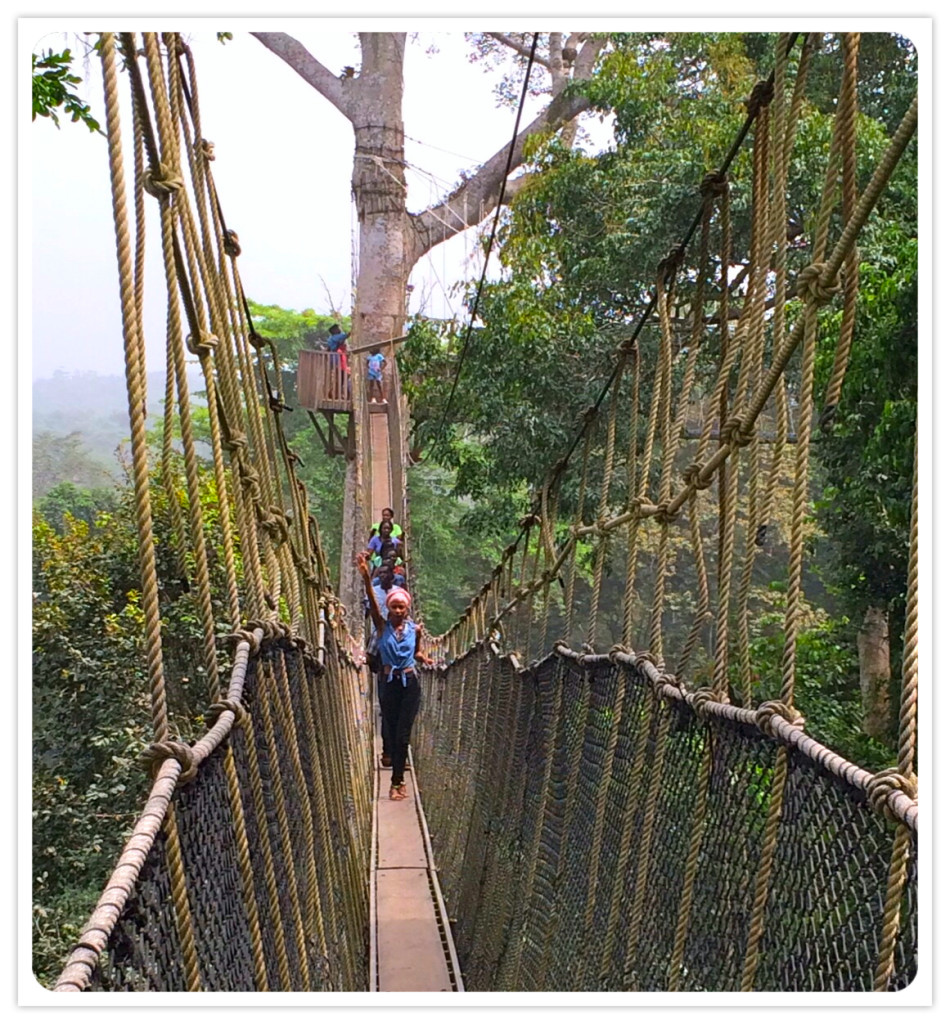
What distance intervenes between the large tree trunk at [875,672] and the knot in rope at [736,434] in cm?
435

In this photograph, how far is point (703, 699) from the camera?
1341mm

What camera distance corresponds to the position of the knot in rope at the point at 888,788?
86 centimetres

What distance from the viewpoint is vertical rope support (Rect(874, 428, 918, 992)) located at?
0.86 m

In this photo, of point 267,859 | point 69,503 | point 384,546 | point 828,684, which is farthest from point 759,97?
point 69,503

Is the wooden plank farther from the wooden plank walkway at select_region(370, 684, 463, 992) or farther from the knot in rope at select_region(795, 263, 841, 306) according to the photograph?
the knot in rope at select_region(795, 263, 841, 306)

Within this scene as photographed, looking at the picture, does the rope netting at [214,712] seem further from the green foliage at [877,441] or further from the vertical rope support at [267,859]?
the green foliage at [877,441]

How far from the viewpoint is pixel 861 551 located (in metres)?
5.10

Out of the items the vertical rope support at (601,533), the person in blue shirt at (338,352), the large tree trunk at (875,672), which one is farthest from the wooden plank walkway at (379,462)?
the vertical rope support at (601,533)

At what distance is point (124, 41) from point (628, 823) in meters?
1.18

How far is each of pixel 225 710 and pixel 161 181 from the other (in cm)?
58

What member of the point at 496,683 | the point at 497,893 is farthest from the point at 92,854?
the point at 497,893

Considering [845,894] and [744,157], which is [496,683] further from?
[744,157]

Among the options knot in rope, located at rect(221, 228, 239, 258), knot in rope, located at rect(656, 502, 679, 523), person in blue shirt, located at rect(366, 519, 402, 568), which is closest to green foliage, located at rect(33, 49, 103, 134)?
knot in rope, located at rect(221, 228, 239, 258)

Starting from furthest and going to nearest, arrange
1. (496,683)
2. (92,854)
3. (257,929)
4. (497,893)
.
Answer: (92,854)
(496,683)
(497,893)
(257,929)
